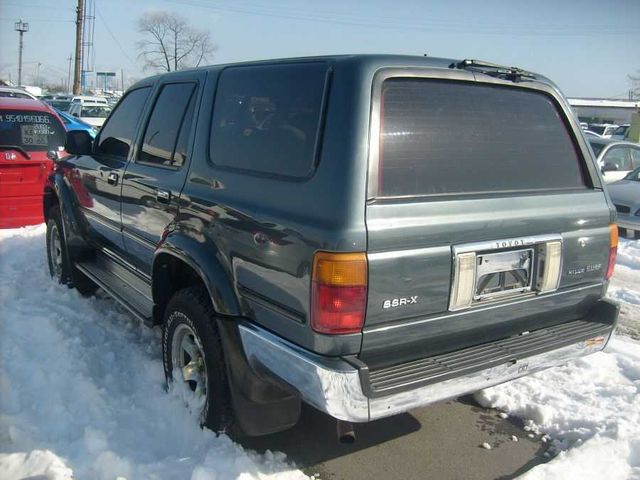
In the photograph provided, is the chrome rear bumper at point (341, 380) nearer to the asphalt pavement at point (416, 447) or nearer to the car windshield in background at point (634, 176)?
the asphalt pavement at point (416, 447)

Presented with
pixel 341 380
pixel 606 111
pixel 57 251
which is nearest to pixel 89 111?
pixel 57 251

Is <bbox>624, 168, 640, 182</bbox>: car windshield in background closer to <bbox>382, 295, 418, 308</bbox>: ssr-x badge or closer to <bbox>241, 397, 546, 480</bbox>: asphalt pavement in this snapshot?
<bbox>241, 397, 546, 480</bbox>: asphalt pavement

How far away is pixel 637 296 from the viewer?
6043mm

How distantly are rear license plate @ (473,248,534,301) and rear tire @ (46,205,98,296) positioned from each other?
3.70 metres

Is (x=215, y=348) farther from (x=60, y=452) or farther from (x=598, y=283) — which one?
(x=598, y=283)

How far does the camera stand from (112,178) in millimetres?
4211

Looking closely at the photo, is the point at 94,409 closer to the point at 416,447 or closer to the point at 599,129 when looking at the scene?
the point at 416,447

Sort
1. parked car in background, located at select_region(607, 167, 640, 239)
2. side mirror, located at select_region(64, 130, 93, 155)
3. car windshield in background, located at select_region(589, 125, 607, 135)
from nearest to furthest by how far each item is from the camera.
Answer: side mirror, located at select_region(64, 130, 93, 155) → parked car in background, located at select_region(607, 167, 640, 239) → car windshield in background, located at select_region(589, 125, 607, 135)

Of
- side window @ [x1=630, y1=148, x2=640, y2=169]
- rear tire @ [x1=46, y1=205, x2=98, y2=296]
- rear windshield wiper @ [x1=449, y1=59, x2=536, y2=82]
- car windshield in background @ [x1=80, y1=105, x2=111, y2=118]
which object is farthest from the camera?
car windshield in background @ [x1=80, y1=105, x2=111, y2=118]

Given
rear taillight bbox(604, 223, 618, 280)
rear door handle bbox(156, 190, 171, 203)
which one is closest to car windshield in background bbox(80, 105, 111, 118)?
rear door handle bbox(156, 190, 171, 203)

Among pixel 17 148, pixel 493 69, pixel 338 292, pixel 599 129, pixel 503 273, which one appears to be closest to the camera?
pixel 338 292

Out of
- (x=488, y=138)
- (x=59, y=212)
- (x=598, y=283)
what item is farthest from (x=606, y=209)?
(x=59, y=212)

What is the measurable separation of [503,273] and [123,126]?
3.03 m

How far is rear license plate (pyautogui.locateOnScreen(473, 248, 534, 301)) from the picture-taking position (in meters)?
2.67
